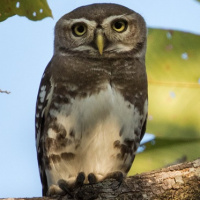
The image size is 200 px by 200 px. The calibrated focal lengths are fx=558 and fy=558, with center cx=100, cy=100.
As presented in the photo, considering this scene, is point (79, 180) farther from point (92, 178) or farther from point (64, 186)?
point (92, 178)

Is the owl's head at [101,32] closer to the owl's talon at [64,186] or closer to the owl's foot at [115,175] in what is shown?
the owl's foot at [115,175]

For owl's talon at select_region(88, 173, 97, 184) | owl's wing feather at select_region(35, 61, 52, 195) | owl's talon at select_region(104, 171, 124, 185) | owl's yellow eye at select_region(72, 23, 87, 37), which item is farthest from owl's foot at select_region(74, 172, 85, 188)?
owl's yellow eye at select_region(72, 23, 87, 37)

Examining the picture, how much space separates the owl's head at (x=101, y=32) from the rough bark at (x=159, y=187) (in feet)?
4.86

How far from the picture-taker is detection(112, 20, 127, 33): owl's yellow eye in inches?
224

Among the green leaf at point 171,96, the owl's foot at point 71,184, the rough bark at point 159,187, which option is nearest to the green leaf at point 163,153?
the green leaf at point 171,96

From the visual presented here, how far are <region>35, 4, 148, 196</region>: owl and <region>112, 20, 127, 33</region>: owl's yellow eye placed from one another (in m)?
0.01

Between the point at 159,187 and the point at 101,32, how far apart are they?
5.97 ft

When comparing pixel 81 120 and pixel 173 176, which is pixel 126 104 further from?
pixel 173 176

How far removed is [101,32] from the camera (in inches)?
217

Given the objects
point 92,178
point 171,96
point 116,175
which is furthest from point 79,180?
point 171,96

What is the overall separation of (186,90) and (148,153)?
72cm

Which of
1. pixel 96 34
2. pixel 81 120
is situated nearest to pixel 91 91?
pixel 81 120

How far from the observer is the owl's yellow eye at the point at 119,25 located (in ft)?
18.6

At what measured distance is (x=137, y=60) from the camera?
5621mm
